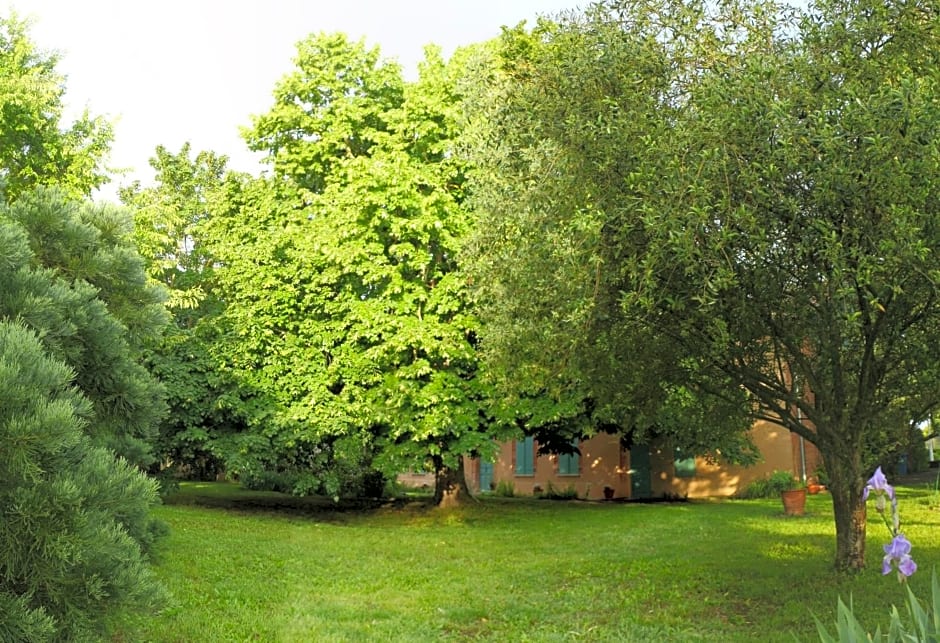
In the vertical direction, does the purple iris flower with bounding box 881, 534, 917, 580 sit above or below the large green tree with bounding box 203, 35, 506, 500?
below

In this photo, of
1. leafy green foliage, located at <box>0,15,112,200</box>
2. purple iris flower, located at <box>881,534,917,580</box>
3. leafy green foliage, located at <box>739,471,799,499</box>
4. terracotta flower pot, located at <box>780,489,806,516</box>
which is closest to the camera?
purple iris flower, located at <box>881,534,917,580</box>

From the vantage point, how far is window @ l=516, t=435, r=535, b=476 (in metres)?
29.4

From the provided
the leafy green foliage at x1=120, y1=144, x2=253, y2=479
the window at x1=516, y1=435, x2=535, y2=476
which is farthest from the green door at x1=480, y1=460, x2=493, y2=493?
the leafy green foliage at x1=120, y1=144, x2=253, y2=479

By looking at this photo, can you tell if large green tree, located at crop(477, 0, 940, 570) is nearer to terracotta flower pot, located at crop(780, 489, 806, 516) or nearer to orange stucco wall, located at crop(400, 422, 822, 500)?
terracotta flower pot, located at crop(780, 489, 806, 516)

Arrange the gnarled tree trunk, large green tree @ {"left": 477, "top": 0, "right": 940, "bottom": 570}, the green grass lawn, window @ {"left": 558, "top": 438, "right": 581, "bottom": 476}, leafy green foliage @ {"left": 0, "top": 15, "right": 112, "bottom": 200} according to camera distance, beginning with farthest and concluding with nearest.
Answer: window @ {"left": 558, "top": 438, "right": 581, "bottom": 476}, leafy green foliage @ {"left": 0, "top": 15, "right": 112, "bottom": 200}, the gnarled tree trunk, the green grass lawn, large green tree @ {"left": 477, "top": 0, "right": 940, "bottom": 570}

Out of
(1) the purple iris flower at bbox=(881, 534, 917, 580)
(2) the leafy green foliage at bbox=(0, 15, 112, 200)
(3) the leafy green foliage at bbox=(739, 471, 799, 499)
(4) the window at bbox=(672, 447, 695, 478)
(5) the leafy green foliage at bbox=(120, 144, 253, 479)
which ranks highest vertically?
(2) the leafy green foliage at bbox=(0, 15, 112, 200)

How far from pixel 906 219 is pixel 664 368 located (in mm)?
3558

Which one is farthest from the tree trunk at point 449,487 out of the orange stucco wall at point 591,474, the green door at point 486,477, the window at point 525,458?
the green door at point 486,477

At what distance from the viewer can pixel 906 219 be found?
633 cm

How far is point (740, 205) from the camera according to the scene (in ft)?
22.4

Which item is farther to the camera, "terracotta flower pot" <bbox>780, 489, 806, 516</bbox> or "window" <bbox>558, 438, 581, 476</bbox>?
"window" <bbox>558, 438, 581, 476</bbox>

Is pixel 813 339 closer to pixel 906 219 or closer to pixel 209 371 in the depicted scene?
pixel 906 219

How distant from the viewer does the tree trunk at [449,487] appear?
20344mm

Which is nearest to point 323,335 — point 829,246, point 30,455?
point 829,246
